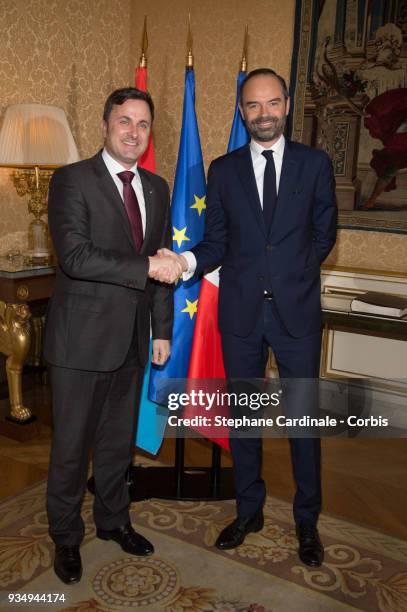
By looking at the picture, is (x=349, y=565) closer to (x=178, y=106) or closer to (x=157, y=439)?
(x=157, y=439)

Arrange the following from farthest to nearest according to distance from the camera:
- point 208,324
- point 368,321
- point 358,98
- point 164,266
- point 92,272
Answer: point 358,98 → point 368,321 → point 208,324 → point 164,266 → point 92,272

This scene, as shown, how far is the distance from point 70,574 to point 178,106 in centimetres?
333

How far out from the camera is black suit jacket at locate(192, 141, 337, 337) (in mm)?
2260

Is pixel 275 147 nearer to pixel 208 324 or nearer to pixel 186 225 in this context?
pixel 186 225

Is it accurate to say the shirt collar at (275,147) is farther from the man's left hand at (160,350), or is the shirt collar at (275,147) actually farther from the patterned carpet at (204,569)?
the patterned carpet at (204,569)

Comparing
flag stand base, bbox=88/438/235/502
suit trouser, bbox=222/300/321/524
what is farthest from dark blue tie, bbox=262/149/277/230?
flag stand base, bbox=88/438/235/502

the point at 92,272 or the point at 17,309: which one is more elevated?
the point at 92,272

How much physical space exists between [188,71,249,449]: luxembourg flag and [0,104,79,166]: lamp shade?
114 centimetres

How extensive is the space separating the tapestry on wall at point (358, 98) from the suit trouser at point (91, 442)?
226cm

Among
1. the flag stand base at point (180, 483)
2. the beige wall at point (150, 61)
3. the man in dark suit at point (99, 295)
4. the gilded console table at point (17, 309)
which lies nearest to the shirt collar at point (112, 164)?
the man in dark suit at point (99, 295)

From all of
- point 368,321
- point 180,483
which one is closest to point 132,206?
point 180,483

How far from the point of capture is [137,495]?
2.80 m

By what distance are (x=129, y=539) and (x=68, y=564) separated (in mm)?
270

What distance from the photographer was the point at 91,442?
227 centimetres
